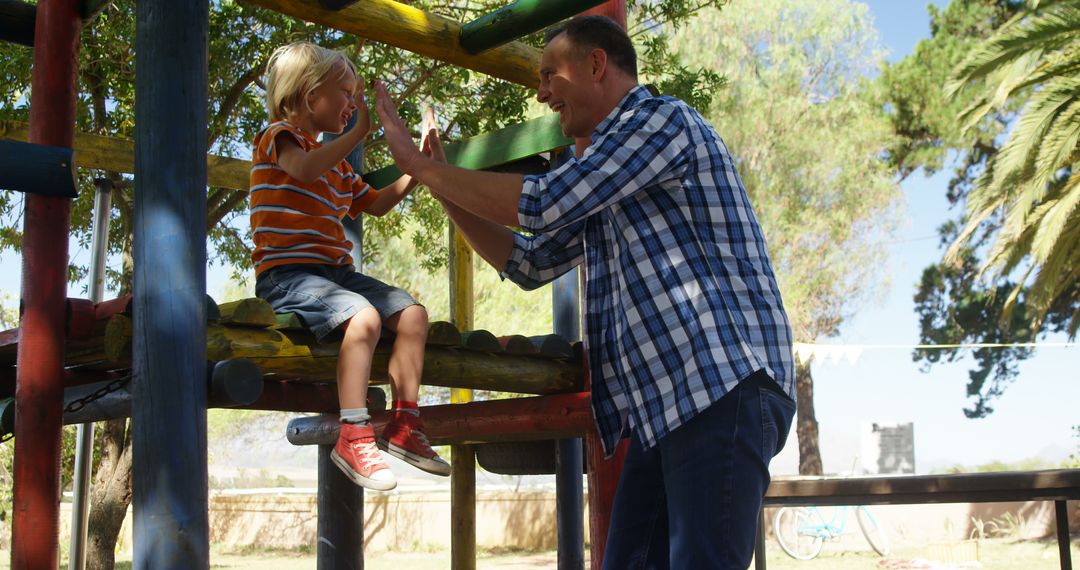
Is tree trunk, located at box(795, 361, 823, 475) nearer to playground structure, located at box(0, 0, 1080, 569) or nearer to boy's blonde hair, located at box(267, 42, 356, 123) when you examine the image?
playground structure, located at box(0, 0, 1080, 569)

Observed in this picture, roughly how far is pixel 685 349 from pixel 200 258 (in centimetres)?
111

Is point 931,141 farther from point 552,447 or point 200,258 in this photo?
point 200,258

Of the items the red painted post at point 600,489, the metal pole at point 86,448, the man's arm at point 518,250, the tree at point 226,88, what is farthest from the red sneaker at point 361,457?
the tree at point 226,88

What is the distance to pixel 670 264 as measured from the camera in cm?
209

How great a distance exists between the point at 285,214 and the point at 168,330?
29.2 inches

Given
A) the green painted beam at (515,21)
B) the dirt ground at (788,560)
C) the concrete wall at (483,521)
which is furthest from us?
the concrete wall at (483,521)

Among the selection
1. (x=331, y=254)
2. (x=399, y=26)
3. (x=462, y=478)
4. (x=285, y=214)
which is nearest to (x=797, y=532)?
(x=462, y=478)

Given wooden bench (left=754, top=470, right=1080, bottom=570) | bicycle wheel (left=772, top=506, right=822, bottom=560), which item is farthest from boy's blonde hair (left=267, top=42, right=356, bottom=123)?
bicycle wheel (left=772, top=506, right=822, bottom=560)

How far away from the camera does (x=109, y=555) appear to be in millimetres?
9711

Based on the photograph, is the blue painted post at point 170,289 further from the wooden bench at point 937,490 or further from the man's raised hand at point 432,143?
the wooden bench at point 937,490

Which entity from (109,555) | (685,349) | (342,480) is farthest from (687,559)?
(109,555)

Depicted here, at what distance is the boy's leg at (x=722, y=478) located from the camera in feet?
6.43

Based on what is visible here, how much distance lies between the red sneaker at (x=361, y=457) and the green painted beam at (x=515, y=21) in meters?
1.44

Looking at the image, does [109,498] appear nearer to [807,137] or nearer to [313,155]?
[313,155]
